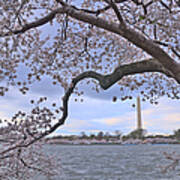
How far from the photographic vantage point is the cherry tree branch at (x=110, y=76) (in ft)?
27.6

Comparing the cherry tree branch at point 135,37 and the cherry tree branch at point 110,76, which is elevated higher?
the cherry tree branch at point 135,37

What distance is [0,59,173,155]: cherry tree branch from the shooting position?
8406mm

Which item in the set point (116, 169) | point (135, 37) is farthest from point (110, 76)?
point (116, 169)

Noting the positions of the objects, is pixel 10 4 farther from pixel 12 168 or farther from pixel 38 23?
pixel 12 168

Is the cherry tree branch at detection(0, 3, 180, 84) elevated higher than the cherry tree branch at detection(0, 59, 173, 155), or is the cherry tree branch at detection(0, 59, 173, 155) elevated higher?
the cherry tree branch at detection(0, 3, 180, 84)

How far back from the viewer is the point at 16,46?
8.27m

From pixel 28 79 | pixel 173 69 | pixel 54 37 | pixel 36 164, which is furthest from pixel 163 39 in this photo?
pixel 36 164

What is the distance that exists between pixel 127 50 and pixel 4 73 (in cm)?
392

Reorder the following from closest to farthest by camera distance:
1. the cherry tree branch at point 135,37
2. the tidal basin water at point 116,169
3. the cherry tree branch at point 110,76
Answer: the cherry tree branch at point 135,37 → the cherry tree branch at point 110,76 → the tidal basin water at point 116,169

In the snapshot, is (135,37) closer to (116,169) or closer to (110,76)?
(110,76)

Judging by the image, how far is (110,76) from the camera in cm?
891

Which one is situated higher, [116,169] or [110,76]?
[110,76]

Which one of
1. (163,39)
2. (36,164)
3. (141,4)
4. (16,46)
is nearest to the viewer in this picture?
(16,46)

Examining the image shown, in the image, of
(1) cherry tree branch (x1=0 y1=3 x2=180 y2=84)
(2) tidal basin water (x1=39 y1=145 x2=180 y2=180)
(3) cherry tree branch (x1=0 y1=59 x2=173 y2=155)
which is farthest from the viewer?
(2) tidal basin water (x1=39 y1=145 x2=180 y2=180)
